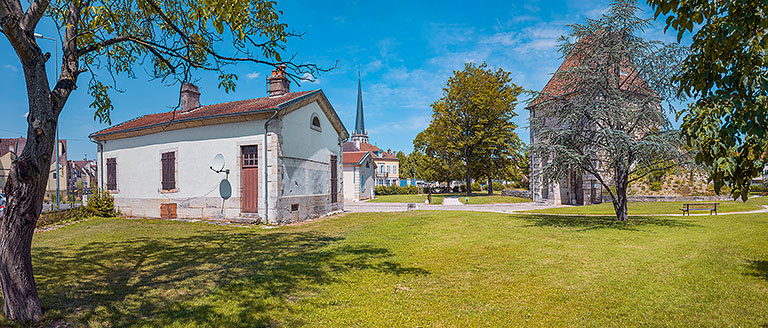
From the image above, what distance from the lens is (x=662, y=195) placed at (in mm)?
23641

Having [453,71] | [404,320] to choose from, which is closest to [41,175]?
[404,320]

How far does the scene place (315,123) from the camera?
56.7ft

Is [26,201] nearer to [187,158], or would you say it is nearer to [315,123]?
[187,158]

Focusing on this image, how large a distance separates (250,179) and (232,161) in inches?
42.0

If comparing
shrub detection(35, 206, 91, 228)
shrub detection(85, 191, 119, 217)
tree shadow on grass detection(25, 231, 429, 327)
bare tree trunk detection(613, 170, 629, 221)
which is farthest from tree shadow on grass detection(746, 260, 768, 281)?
shrub detection(85, 191, 119, 217)

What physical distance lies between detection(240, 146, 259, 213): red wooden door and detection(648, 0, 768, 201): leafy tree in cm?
1339

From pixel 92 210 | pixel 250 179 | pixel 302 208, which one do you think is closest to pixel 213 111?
pixel 250 179

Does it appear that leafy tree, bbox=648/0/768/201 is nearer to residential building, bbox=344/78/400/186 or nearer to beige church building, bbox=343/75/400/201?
beige church building, bbox=343/75/400/201

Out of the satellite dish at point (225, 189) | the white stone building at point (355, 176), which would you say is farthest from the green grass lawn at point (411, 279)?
the white stone building at point (355, 176)

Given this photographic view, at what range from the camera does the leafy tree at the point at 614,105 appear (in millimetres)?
11769

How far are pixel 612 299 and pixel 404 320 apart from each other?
2.83m

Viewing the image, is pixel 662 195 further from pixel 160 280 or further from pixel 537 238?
pixel 160 280

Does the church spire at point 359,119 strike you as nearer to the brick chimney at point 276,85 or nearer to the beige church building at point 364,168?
the beige church building at point 364,168

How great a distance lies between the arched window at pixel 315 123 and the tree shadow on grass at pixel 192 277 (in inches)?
303
